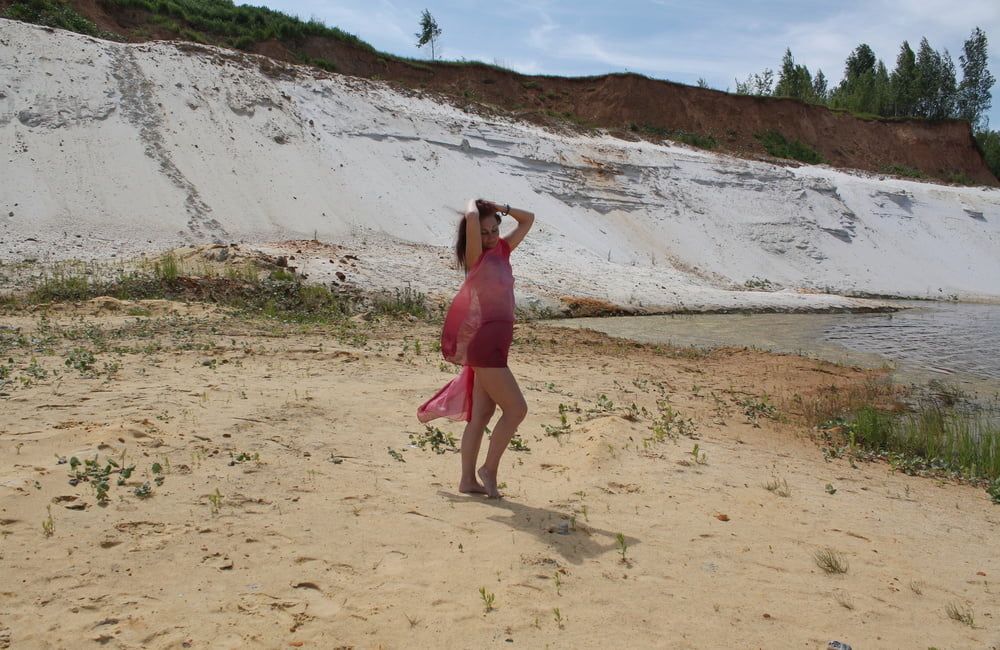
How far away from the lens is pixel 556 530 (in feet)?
13.6

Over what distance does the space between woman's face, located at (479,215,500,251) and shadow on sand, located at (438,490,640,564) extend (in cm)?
142

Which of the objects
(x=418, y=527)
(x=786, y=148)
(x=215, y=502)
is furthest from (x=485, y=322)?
(x=786, y=148)

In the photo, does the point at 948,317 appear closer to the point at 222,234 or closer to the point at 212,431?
the point at 222,234

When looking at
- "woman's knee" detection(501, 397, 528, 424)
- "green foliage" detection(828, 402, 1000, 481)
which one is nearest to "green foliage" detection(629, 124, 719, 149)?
"green foliage" detection(828, 402, 1000, 481)

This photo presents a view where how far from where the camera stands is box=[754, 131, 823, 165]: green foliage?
35.3 m

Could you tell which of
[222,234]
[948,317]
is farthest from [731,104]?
[222,234]

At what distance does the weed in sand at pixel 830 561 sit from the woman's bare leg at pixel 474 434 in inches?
70.0

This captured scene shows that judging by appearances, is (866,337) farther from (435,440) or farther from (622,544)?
(622,544)

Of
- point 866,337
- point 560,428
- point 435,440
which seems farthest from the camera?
point 866,337

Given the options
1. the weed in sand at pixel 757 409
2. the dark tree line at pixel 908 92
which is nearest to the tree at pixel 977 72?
the dark tree line at pixel 908 92

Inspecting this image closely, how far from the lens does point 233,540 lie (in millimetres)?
3691

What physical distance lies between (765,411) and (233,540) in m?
5.70

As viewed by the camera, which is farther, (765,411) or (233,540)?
(765,411)

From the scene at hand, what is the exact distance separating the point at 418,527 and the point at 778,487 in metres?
2.55
